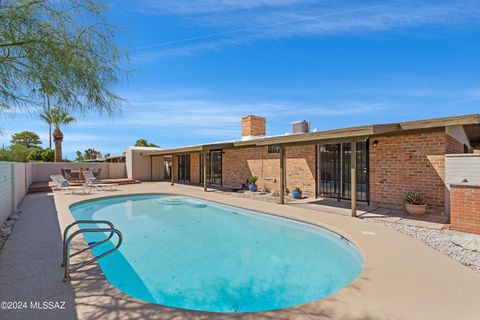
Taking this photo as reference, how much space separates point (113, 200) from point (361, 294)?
41.7 ft

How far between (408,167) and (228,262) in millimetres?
7145

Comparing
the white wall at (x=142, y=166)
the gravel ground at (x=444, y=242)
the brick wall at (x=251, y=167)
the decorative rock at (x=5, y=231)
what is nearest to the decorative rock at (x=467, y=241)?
the gravel ground at (x=444, y=242)

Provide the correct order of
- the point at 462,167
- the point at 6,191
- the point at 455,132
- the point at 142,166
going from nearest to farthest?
the point at 462,167 < the point at 6,191 < the point at 455,132 < the point at 142,166

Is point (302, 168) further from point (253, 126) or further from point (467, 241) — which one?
point (467, 241)

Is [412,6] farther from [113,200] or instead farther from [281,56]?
[113,200]

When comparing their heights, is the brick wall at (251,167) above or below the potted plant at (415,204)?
above

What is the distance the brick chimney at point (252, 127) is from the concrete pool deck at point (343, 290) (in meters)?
12.6

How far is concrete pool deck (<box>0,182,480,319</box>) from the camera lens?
281 cm

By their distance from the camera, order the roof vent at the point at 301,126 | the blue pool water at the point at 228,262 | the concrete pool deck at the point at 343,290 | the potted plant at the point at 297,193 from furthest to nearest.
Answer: the roof vent at the point at 301,126, the potted plant at the point at 297,193, the blue pool water at the point at 228,262, the concrete pool deck at the point at 343,290

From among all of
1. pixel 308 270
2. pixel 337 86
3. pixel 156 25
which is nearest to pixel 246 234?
pixel 308 270

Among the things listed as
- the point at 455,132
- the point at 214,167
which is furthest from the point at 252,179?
the point at 455,132

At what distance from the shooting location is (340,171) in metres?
10.6

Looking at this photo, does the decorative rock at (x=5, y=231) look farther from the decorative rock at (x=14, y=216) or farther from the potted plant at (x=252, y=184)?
the potted plant at (x=252, y=184)

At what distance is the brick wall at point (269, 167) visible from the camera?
1198 cm
